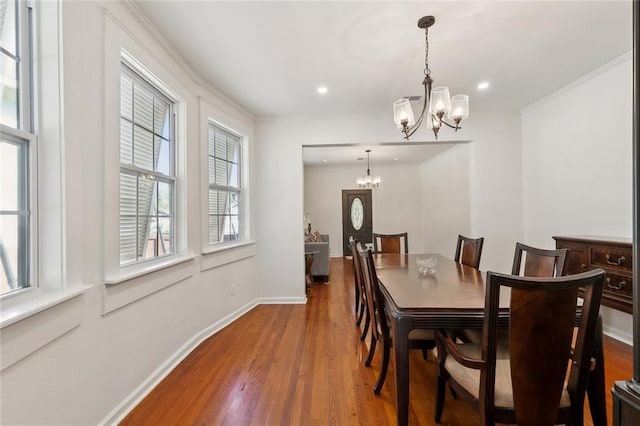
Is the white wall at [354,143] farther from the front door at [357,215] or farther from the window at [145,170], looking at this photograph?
the front door at [357,215]

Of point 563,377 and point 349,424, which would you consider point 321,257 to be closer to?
point 349,424

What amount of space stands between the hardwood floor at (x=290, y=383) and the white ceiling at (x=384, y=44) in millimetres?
2602

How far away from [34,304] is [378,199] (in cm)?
745

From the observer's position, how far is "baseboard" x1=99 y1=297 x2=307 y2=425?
1637 millimetres

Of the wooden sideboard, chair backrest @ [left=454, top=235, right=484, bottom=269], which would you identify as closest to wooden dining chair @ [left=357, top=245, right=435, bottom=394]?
chair backrest @ [left=454, top=235, right=484, bottom=269]

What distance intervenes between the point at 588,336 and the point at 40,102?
261 centimetres

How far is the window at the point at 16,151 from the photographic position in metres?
1.17

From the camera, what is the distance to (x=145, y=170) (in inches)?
81.1

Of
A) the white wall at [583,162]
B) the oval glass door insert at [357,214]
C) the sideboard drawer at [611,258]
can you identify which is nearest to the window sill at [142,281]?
the sideboard drawer at [611,258]

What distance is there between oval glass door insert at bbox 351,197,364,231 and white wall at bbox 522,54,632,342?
4.60 metres

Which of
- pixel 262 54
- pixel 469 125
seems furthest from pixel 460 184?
pixel 262 54

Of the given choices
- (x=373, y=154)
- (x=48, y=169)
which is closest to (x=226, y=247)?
(x=48, y=169)

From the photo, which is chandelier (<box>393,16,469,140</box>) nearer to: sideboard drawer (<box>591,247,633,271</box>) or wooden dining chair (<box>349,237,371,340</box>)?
wooden dining chair (<box>349,237,371,340</box>)

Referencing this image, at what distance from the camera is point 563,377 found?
1.05 meters
